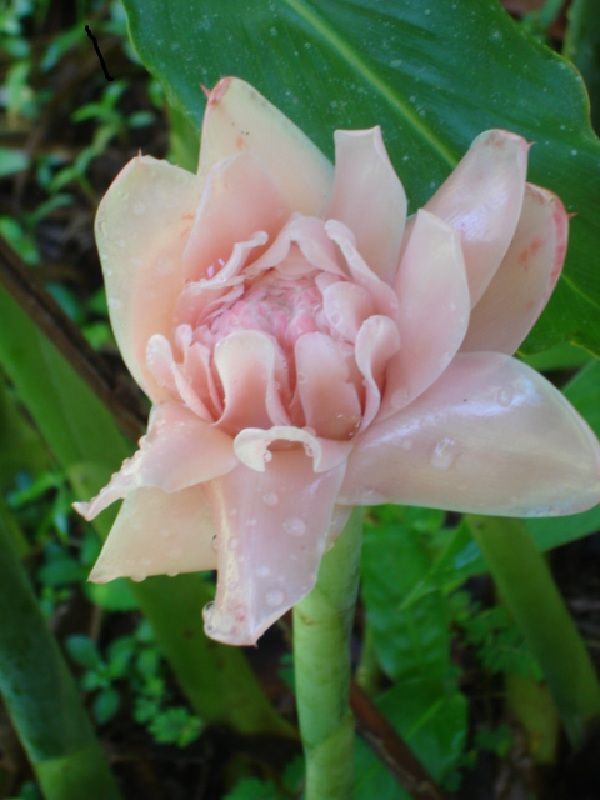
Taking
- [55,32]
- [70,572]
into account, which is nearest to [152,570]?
[70,572]

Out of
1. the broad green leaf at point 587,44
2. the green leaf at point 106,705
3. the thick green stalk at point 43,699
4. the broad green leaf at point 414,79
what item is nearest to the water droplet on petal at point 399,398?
the broad green leaf at point 414,79

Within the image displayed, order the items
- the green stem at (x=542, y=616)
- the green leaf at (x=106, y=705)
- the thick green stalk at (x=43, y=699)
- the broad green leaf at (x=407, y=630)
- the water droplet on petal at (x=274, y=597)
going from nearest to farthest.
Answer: the water droplet on petal at (x=274, y=597)
the thick green stalk at (x=43, y=699)
the green stem at (x=542, y=616)
the broad green leaf at (x=407, y=630)
the green leaf at (x=106, y=705)

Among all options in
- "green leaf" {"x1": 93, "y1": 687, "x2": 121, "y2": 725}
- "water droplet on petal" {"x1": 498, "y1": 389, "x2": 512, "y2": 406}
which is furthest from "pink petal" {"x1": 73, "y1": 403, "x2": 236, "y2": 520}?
"green leaf" {"x1": 93, "y1": 687, "x2": 121, "y2": 725}

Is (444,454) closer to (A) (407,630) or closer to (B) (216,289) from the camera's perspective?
(B) (216,289)

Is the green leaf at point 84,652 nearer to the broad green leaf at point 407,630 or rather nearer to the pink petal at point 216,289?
the broad green leaf at point 407,630

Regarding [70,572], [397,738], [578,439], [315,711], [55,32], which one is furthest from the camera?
[55,32]

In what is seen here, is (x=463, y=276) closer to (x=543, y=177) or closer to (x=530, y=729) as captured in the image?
(x=543, y=177)

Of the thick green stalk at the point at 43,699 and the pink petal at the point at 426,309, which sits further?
the thick green stalk at the point at 43,699

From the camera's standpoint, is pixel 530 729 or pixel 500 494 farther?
pixel 530 729
